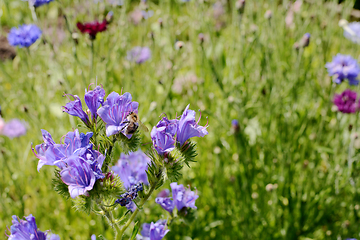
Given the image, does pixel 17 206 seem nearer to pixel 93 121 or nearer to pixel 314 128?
pixel 93 121

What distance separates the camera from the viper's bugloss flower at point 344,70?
73.3 inches

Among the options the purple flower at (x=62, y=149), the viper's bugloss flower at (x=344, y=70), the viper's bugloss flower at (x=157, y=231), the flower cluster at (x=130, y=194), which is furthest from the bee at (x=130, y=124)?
the viper's bugloss flower at (x=344, y=70)

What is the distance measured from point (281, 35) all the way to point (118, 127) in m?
1.97

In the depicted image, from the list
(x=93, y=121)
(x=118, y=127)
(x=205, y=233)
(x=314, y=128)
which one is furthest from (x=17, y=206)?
(x=314, y=128)

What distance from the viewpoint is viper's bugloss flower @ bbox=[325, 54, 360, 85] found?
6.11 feet

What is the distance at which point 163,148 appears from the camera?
100cm

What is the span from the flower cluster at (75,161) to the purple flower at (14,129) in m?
1.70

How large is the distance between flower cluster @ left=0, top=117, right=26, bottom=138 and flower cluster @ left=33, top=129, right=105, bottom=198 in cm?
167

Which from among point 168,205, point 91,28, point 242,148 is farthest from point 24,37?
point 242,148

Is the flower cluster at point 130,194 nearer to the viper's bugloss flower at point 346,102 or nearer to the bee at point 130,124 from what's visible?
the bee at point 130,124

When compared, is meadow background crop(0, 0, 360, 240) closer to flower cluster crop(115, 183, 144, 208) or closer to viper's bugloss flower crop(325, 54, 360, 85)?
viper's bugloss flower crop(325, 54, 360, 85)

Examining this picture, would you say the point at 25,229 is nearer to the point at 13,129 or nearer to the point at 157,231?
the point at 157,231

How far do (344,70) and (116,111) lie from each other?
1.52 meters

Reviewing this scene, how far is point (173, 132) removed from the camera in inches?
39.2
